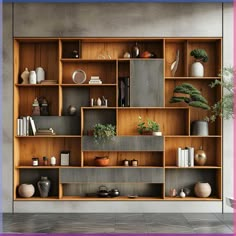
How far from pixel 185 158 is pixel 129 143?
833 millimetres

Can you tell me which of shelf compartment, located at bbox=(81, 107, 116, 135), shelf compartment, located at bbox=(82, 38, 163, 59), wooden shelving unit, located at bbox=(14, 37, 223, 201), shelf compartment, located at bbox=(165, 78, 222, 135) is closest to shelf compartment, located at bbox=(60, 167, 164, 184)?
wooden shelving unit, located at bbox=(14, 37, 223, 201)

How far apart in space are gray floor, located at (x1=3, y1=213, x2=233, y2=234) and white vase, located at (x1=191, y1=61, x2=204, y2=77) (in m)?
1.98

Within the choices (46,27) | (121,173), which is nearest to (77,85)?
(46,27)

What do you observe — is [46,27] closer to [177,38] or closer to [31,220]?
[177,38]

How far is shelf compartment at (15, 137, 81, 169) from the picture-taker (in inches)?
280

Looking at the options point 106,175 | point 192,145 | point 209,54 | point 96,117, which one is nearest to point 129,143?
point 106,175

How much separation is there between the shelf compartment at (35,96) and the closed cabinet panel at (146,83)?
46.3 inches

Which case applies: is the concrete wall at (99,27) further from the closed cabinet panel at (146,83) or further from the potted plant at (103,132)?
the potted plant at (103,132)

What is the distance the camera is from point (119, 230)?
550cm

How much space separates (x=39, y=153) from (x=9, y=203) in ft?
2.76

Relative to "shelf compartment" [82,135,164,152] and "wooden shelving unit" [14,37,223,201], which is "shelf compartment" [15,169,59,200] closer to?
"wooden shelving unit" [14,37,223,201]

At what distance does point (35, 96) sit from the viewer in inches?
281

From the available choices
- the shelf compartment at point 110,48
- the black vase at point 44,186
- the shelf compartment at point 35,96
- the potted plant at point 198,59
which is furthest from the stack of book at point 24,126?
the potted plant at point 198,59

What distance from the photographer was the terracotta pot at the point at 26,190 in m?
6.83
